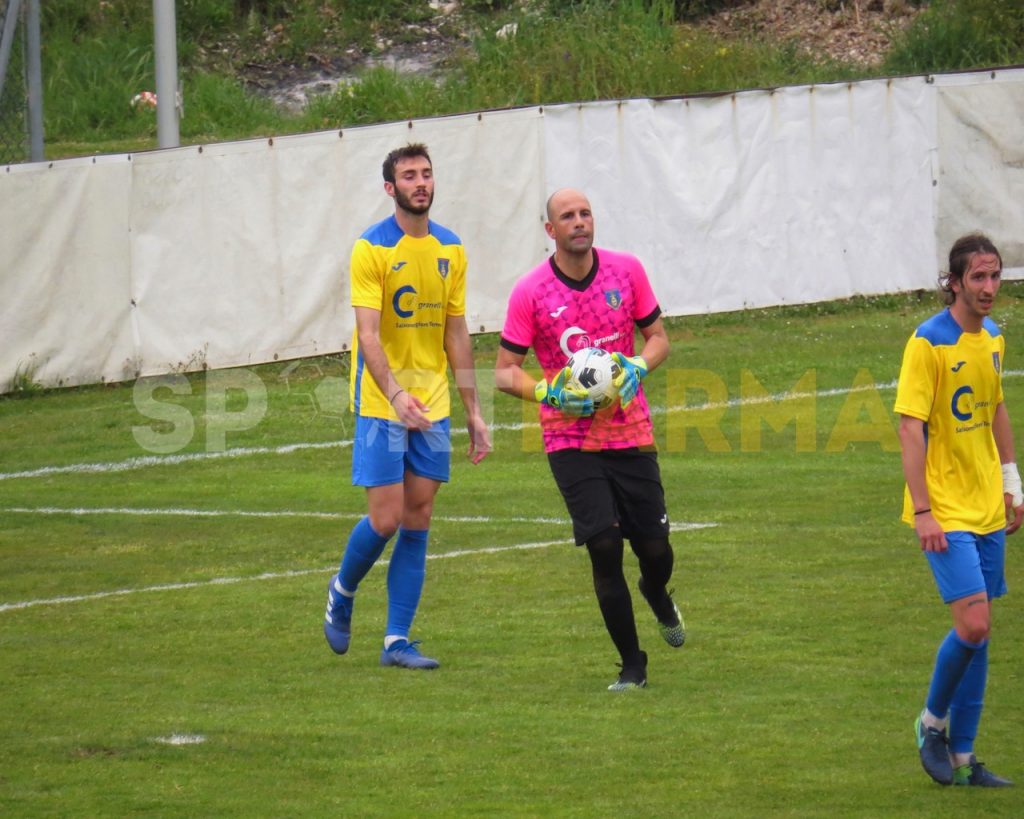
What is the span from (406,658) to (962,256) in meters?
3.36

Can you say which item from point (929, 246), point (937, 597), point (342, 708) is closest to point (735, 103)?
point (929, 246)

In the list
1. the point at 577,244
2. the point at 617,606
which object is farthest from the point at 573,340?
the point at 617,606

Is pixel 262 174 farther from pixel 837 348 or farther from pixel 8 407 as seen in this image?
pixel 837 348

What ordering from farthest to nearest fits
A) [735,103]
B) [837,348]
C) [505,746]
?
1. [735,103]
2. [837,348]
3. [505,746]

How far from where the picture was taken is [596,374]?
7.94 metres

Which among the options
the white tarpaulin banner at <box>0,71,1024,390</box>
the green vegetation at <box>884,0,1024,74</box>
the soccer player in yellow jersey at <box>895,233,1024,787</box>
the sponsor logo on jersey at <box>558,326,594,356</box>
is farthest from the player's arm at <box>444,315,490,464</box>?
the green vegetation at <box>884,0,1024,74</box>

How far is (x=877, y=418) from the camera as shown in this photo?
15578mm

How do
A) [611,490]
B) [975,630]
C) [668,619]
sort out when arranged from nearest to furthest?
[975,630]
[611,490]
[668,619]

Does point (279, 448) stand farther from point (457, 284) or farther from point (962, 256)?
point (962, 256)

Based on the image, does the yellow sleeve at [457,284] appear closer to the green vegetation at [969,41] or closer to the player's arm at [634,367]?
the player's arm at [634,367]

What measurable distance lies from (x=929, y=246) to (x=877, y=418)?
230 inches

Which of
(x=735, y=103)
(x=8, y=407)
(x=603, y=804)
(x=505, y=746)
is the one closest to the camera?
(x=603, y=804)

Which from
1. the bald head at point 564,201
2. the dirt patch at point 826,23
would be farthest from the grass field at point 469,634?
the dirt patch at point 826,23

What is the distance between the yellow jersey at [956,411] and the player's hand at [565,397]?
170 centimetres
